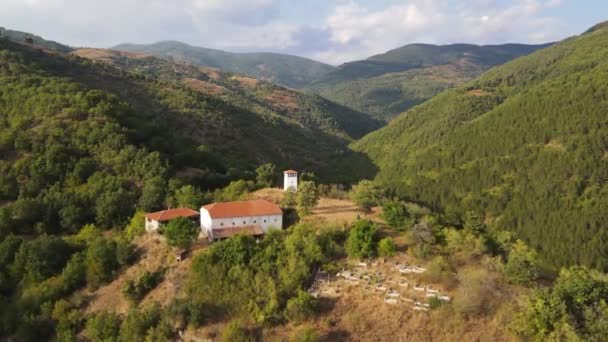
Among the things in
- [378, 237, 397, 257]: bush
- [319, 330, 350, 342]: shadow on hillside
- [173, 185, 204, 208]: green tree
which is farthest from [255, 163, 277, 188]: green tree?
[319, 330, 350, 342]: shadow on hillside

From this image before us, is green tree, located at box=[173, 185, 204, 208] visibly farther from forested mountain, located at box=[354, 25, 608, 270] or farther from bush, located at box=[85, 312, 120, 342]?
forested mountain, located at box=[354, 25, 608, 270]

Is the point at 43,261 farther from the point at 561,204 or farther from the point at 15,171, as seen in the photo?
the point at 561,204

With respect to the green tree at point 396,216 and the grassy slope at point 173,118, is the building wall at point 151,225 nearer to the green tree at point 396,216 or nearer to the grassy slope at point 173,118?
the grassy slope at point 173,118

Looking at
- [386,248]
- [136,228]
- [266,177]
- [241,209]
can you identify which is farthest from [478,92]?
[136,228]

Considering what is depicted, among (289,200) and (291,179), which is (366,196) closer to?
(289,200)

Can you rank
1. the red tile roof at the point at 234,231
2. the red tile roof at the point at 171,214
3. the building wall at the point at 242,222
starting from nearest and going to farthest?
the red tile roof at the point at 234,231
the building wall at the point at 242,222
the red tile roof at the point at 171,214

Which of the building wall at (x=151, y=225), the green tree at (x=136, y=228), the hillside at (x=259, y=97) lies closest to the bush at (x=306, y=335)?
the building wall at (x=151, y=225)

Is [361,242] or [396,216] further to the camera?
[396,216]
